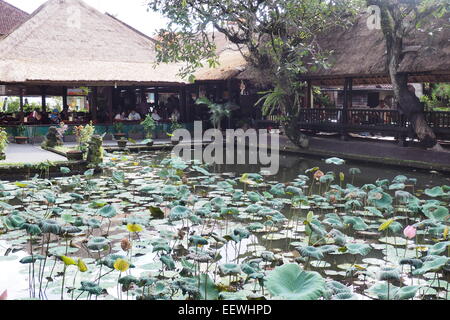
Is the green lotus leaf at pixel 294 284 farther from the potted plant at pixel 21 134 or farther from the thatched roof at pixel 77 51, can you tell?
the potted plant at pixel 21 134

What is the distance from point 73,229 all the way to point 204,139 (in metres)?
14.3

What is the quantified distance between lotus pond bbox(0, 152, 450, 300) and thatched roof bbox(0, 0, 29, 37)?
2455cm

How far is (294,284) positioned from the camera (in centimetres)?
331

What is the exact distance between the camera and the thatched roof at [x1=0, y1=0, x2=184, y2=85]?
17.7 meters

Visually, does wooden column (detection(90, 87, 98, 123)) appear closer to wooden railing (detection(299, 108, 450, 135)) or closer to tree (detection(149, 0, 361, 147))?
tree (detection(149, 0, 361, 147))

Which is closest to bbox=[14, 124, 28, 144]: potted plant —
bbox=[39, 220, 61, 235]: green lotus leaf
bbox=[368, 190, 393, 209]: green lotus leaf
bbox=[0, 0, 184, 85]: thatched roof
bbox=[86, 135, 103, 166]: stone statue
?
bbox=[0, 0, 184, 85]: thatched roof

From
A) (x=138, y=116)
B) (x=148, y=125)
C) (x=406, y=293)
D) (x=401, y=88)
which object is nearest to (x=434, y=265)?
(x=406, y=293)
